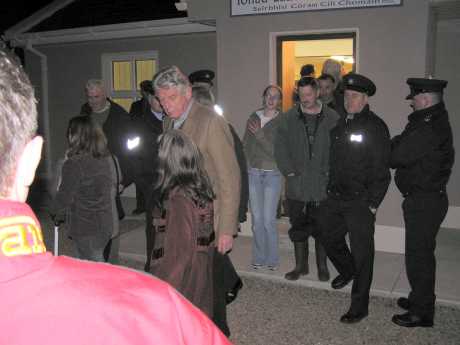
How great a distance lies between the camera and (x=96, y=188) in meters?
4.21

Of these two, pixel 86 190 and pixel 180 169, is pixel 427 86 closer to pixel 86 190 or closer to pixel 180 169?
pixel 180 169

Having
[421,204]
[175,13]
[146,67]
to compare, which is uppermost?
[175,13]

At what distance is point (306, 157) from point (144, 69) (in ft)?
21.3

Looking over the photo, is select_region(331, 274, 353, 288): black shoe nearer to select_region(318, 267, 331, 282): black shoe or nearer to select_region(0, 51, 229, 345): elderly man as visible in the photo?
select_region(318, 267, 331, 282): black shoe

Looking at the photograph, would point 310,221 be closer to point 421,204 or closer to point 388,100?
point 421,204

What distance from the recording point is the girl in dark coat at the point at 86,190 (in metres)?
4.12

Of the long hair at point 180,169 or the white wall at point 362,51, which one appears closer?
the long hair at point 180,169

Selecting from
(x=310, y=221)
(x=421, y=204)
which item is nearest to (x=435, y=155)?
(x=421, y=204)

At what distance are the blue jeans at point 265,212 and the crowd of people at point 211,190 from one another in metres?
0.01

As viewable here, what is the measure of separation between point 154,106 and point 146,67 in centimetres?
360

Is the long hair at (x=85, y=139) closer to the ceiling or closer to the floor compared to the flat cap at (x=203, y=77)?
closer to the floor

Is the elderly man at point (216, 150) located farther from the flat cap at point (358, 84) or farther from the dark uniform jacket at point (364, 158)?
the flat cap at point (358, 84)

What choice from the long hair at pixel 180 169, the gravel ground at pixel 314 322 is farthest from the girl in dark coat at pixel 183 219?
the gravel ground at pixel 314 322

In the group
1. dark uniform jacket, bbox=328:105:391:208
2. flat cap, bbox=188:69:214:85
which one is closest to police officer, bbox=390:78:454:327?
dark uniform jacket, bbox=328:105:391:208
